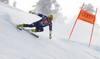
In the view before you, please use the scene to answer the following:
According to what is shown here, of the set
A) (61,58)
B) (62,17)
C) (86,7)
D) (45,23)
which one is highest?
(45,23)

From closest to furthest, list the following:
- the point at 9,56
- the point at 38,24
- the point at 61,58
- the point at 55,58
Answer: the point at 9,56, the point at 55,58, the point at 61,58, the point at 38,24

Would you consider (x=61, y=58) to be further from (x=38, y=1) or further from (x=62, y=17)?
(x=62, y=17)

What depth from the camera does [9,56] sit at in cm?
277

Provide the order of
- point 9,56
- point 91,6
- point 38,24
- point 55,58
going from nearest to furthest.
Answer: point 9,56 < point 55,58 < point 38,24 < point 91,6

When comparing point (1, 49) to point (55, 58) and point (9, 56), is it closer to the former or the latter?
point (9, 56)

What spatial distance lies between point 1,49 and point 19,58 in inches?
18.3

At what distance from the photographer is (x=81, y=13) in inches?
352

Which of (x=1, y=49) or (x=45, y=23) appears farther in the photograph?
(x=45, y=23)

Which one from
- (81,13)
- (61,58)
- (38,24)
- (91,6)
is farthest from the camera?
(91,6)

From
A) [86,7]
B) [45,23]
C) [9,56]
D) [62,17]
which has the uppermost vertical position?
[9,56]

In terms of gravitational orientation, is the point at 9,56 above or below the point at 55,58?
above

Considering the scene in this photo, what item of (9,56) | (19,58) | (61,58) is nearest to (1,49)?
(9,56)

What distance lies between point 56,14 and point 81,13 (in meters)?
16.9

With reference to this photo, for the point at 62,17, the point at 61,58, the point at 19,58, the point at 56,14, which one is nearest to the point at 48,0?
the point at 56,14
